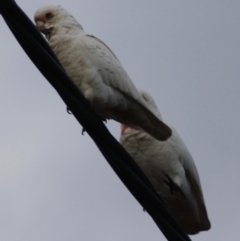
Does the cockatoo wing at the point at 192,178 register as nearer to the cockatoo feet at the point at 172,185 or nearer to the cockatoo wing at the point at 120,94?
the cockatoo feet at the point at 172,185

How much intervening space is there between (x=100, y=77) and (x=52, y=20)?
0.85 metres

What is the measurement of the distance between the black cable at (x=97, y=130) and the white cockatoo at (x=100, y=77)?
1.35 m

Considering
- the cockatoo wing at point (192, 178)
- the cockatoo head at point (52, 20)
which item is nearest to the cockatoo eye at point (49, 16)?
the cockatoo head at point (52, 20)

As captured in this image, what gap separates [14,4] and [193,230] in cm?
383

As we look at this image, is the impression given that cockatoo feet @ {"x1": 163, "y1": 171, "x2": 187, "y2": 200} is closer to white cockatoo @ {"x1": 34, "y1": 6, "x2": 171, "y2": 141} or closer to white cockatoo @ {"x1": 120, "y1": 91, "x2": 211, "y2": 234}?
white cockatoo @ {"x1": 120, "y1": 91, "x2": 211, "y2": 234}

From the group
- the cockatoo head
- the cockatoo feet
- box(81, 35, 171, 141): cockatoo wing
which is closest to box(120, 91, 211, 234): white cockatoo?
the cockatoo feet

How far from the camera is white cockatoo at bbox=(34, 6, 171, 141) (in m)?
4.63

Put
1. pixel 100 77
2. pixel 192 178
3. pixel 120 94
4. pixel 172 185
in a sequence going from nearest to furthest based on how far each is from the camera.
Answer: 1. pixel 100 77
2. pixel 120 94
3. pixel 172 185
4. pixel 192 178

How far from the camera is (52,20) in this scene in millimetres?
5211

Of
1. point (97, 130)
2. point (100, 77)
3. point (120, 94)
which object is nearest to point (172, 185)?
point (120, 94)

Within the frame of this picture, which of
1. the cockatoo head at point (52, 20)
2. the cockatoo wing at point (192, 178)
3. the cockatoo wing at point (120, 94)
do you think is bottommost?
the cockatoo wing at point (192, 178)

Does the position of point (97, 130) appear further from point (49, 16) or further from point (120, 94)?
point (49, 16)

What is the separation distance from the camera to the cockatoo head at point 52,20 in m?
5.13

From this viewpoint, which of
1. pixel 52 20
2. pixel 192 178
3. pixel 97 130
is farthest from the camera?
pixel 192 178
